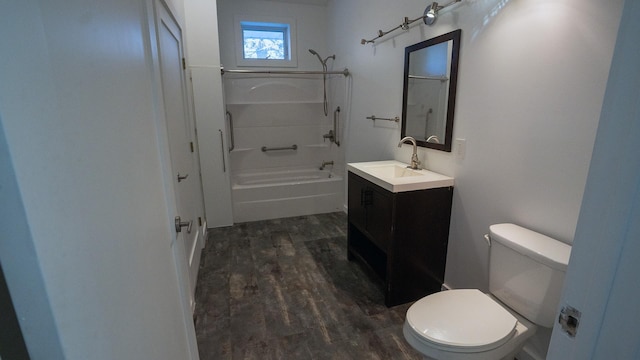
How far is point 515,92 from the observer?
59.7 inches

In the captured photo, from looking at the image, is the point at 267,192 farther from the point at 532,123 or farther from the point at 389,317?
the point at 532,123

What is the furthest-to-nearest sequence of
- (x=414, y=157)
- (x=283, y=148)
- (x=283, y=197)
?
(x=283, y=148) → (x=283, y=197) → (x=414, y=157)

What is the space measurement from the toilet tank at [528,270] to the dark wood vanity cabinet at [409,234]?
0.48 meters

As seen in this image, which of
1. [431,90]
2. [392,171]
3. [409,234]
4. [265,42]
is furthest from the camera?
[265,42]

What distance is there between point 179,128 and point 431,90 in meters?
1.81

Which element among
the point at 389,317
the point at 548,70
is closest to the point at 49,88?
the point at 548,70

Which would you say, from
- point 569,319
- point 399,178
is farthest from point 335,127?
point 569,319

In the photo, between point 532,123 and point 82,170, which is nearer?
point 82,170

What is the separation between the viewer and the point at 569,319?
0.59 metres

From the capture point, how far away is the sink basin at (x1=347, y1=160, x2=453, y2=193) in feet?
6.14

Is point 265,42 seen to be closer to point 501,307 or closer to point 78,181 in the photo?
point 501,307

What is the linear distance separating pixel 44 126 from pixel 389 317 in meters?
2.03

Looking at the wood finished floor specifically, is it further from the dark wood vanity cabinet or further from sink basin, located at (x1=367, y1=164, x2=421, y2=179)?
sink basin, located at (x1=367, y1=164, x2=421, y2=179)

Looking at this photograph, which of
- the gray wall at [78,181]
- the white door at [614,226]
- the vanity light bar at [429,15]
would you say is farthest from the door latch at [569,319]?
the vanity light bar at [429,15]
